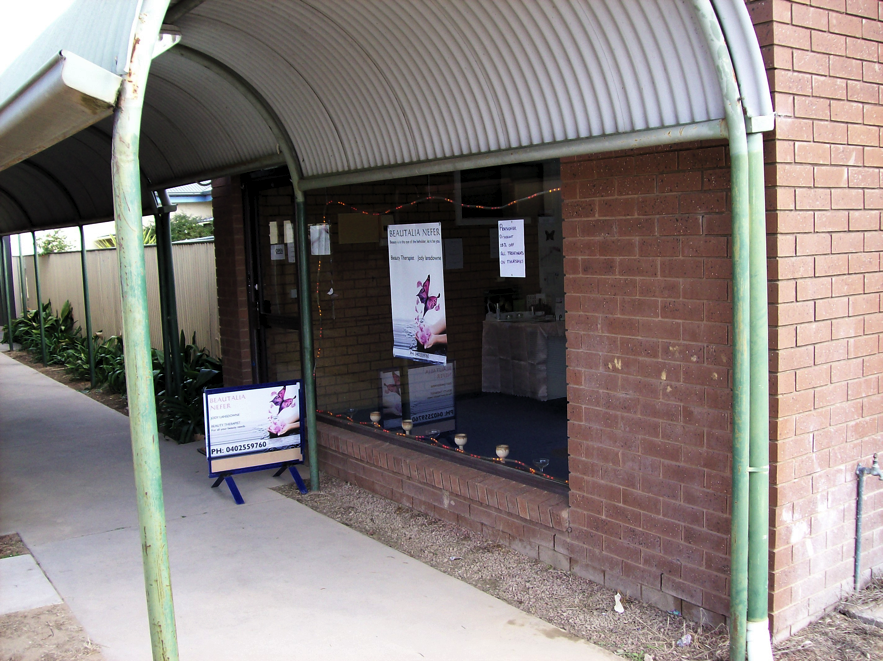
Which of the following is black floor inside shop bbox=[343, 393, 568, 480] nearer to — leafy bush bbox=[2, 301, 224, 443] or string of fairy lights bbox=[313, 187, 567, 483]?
string of fairy lights bbox=[313, 187, 567, 483]

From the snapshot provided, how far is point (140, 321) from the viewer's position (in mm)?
2600

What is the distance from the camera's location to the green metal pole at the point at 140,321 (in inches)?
101

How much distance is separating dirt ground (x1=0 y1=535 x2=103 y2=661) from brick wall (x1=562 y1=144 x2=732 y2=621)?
2442mm

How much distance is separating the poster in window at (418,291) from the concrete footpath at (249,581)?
4.39 feet

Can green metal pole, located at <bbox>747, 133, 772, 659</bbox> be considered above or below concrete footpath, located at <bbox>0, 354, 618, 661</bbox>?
above

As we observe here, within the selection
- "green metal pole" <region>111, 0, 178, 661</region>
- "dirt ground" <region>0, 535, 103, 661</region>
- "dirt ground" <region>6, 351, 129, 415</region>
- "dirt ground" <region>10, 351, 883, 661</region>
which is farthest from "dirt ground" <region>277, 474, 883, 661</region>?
"dirt ground" <region>6, 351, 129, 415</region>

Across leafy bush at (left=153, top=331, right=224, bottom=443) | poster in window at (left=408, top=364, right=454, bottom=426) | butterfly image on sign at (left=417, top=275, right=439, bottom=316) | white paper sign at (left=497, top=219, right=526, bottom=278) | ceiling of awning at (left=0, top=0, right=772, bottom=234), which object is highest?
ceiling of awning at (left=0, top=0, right=772, bottom=234)

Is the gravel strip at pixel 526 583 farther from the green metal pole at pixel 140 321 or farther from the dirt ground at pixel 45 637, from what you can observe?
the green metal pole at pixel 140 321

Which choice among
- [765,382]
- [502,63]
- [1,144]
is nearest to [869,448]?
[765,382]

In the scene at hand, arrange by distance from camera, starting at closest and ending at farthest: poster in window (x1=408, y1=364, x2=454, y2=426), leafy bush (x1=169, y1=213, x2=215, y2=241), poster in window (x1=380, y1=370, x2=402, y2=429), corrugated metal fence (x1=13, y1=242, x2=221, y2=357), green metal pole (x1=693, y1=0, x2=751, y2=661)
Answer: green metal pole (x1=693, y1=0, x2=751, y2=661), poster in window (x1=408, y1=364, x2=454, y2=426), poster in window (x1=380, y1=370, x2=402, y2=429), corrugated metal fence (x1=13, y1=242, x2=221, y2=357), leafy bush (x1=169, y1=213, x2=215, y2=241)

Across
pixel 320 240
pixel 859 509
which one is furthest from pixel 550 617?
pixel 320 240

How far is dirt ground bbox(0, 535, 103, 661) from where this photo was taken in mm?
3684

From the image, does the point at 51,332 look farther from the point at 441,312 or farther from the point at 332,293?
the point at 441,312

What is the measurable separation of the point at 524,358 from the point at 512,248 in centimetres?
78
